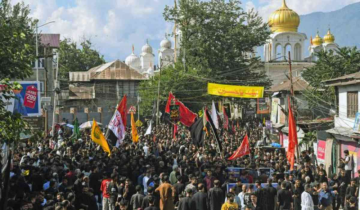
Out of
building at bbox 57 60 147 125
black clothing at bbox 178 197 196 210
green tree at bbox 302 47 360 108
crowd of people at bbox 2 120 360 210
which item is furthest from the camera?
building at bbox 57 60 147 125

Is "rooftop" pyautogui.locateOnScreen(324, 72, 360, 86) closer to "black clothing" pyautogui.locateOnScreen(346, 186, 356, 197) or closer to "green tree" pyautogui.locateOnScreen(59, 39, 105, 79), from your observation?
"black clothing" pyautogui.locateOnScreen(346, 186, 356, 197)

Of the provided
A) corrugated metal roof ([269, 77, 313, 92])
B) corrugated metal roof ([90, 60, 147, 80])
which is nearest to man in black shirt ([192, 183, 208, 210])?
corrugated metal roof ([269, 77, 313, 92])

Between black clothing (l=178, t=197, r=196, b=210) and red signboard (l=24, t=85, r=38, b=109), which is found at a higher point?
red signboard (l=24, t=85, r=38, b=109)

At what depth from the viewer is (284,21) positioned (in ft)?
228

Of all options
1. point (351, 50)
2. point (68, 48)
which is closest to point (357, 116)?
point (351, 50)

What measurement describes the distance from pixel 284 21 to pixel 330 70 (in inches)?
1324

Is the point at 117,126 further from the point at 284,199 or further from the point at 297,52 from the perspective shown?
the point at 297,52

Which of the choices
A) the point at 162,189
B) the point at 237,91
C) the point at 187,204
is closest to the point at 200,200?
the point at 187,204

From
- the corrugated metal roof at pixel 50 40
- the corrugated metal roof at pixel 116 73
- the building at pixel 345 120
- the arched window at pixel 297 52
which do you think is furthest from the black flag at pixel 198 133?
the arched window at pixel 297 52

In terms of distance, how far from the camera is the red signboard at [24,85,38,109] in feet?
81.3

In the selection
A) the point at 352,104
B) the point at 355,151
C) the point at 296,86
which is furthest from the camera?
the point at 296,86

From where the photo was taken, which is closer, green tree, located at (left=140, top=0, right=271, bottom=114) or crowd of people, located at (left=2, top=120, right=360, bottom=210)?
crowd of people, located at (left=2, top=120, right=360, bottom=210)

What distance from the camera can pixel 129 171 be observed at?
17.5 metres

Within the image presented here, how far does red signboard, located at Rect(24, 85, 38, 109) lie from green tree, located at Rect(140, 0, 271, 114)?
2371 cm
